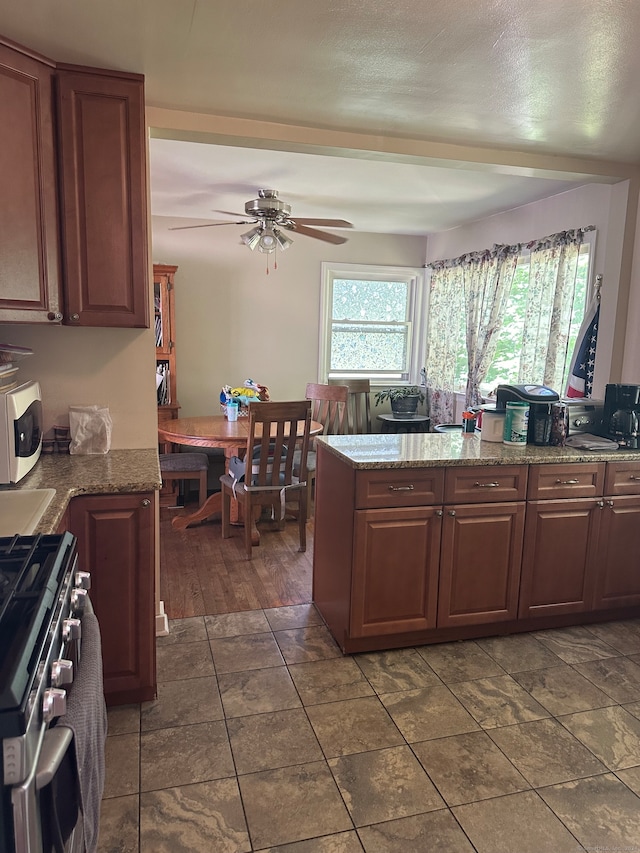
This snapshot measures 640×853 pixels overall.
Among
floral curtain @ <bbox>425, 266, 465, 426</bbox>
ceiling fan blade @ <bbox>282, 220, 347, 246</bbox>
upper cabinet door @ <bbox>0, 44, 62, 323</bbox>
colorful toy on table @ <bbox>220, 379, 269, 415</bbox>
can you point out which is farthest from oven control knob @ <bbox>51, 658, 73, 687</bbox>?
floral curtain @ <bbox>425, 266, 465, 426</bbox>

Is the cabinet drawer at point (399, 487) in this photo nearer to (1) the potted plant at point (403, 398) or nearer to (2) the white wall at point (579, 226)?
(2) the white wall at point (579, 226)

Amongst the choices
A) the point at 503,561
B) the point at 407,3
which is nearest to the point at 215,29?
the point at 407,3

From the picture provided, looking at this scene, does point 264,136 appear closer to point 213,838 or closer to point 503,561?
point 503,561

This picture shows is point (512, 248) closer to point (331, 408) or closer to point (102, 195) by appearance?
point (331, 408)

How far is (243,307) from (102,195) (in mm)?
3404

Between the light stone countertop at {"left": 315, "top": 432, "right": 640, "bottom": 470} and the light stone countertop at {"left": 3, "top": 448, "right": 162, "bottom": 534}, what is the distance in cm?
84

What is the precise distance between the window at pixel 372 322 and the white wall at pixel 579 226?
1.52 feet

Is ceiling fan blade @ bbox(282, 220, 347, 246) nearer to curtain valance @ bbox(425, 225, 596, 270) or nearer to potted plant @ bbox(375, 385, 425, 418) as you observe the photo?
curtain valance @ bbox(425, 225, 596, 270)

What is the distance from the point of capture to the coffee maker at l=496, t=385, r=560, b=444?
2.91 metres

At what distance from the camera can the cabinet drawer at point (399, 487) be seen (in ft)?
8.09

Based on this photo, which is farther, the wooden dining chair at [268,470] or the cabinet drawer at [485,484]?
the wooden dining chair at [268,470]

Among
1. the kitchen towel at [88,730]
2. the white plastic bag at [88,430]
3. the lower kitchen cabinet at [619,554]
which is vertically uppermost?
the white plastic bag at [88,430]

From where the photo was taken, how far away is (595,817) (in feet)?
5.75

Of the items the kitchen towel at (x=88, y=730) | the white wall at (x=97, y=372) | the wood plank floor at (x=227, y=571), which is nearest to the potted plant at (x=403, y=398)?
the wood plank floor at (x=227, y=571)
